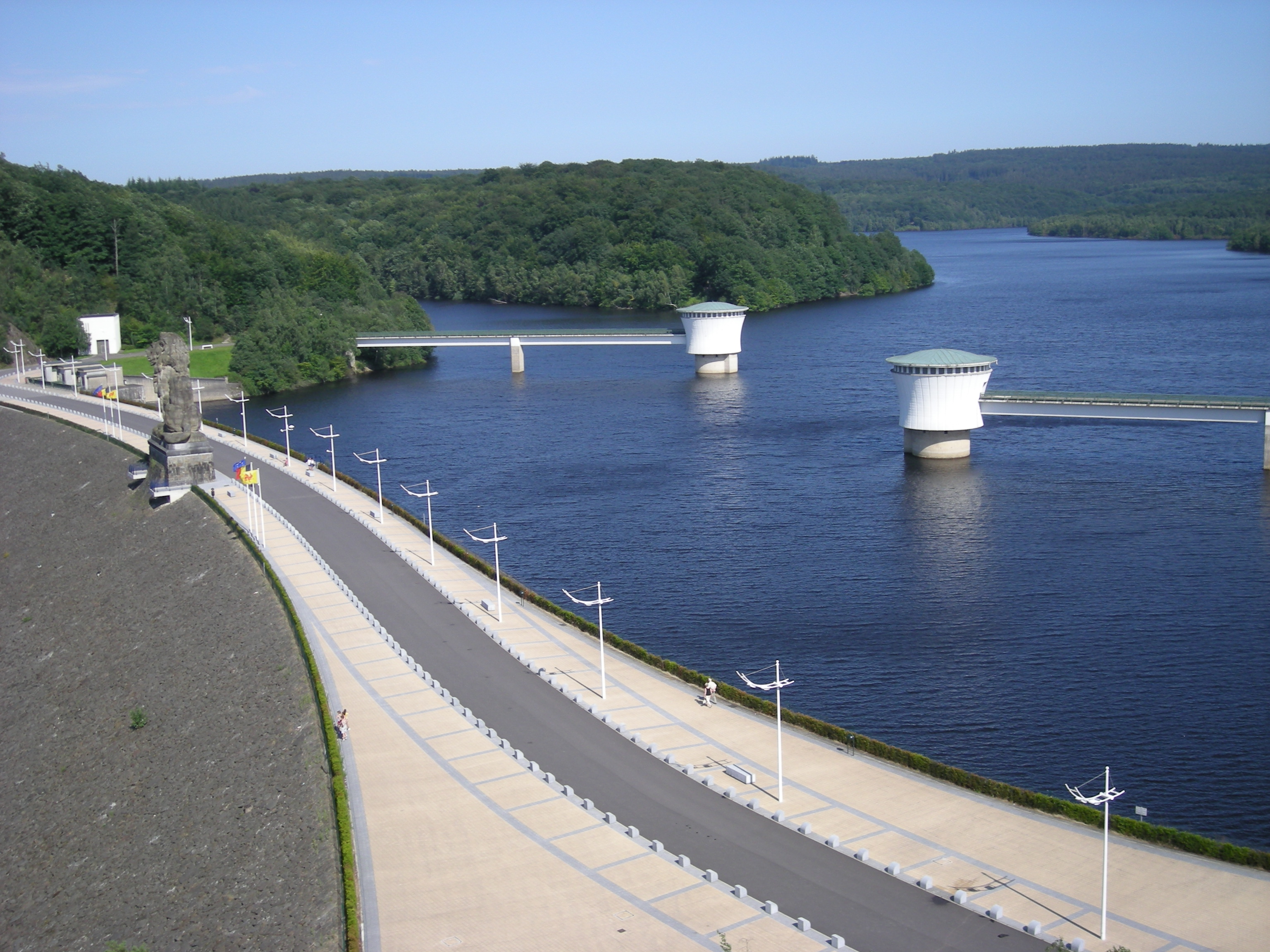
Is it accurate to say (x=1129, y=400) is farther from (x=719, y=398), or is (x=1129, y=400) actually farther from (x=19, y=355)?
(x=19, y=355)

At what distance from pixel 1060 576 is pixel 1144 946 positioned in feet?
90.5

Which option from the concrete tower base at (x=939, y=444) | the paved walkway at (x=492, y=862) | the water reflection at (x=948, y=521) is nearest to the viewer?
the paved walkway at (x=492, y=862)

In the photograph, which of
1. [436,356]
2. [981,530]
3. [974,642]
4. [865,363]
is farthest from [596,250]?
[974,642]

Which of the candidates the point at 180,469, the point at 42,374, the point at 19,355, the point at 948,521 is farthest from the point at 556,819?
the point at 19,355

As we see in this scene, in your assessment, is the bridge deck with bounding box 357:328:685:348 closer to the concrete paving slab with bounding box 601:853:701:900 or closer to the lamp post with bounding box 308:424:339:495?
the lamp post with bounding box 308:424:339:495

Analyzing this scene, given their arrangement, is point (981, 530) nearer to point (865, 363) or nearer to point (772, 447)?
point (772, 447)

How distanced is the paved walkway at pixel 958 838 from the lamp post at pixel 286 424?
35463 millimetres

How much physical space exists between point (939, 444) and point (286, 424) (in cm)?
4294

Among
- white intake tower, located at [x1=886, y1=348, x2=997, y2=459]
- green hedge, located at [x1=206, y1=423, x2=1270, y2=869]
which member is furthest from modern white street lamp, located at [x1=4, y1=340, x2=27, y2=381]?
green hedge, located at [x1=206, y1=423, x2=1270, y2=869]

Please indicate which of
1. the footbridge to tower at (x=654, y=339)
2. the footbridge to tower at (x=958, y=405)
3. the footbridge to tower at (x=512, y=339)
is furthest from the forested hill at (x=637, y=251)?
the footbridge to tower at (x=958, y=405)

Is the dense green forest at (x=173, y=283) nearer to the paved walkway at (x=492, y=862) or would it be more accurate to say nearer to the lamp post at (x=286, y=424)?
the lamp post at (x=286, y=424)

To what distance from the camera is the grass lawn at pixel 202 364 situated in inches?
4043

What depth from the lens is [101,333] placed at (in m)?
108

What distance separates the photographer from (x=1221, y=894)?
80.7ft
